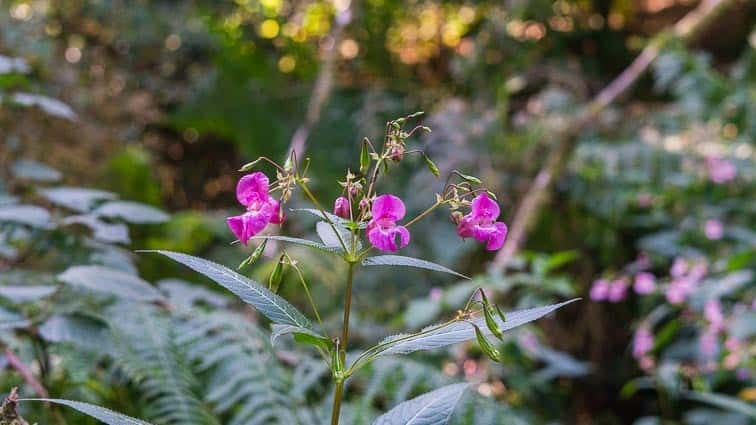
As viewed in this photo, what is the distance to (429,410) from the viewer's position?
54 cm

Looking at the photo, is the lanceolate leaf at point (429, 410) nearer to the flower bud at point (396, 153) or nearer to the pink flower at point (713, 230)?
the flower bud at point (396, 153)

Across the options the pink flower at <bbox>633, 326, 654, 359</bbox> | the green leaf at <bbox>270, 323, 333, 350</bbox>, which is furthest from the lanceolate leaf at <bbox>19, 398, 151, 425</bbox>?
the pink flower at <bbox>633, 326, 654, 359</bbox>

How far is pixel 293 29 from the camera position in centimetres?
395

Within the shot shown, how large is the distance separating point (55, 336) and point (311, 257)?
1679 millimetres

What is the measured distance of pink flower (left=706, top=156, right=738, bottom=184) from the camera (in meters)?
2.41

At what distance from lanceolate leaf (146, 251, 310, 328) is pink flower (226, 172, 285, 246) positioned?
0.15ft

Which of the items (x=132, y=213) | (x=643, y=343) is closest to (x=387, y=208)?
(x=132, y=213)

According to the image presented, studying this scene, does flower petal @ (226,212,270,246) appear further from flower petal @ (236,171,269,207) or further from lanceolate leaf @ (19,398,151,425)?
lanceolate leaf @ (19,398,151,425)

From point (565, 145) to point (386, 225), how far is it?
2257 millimetres

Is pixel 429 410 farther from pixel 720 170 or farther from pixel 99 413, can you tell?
pixel 720 170

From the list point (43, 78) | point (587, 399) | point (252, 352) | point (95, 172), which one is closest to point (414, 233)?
point (587, 399)

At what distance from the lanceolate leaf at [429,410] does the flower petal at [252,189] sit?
0.64 ft

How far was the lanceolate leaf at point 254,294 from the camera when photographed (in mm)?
508

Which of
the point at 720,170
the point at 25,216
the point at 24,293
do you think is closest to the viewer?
the point at 24,293
